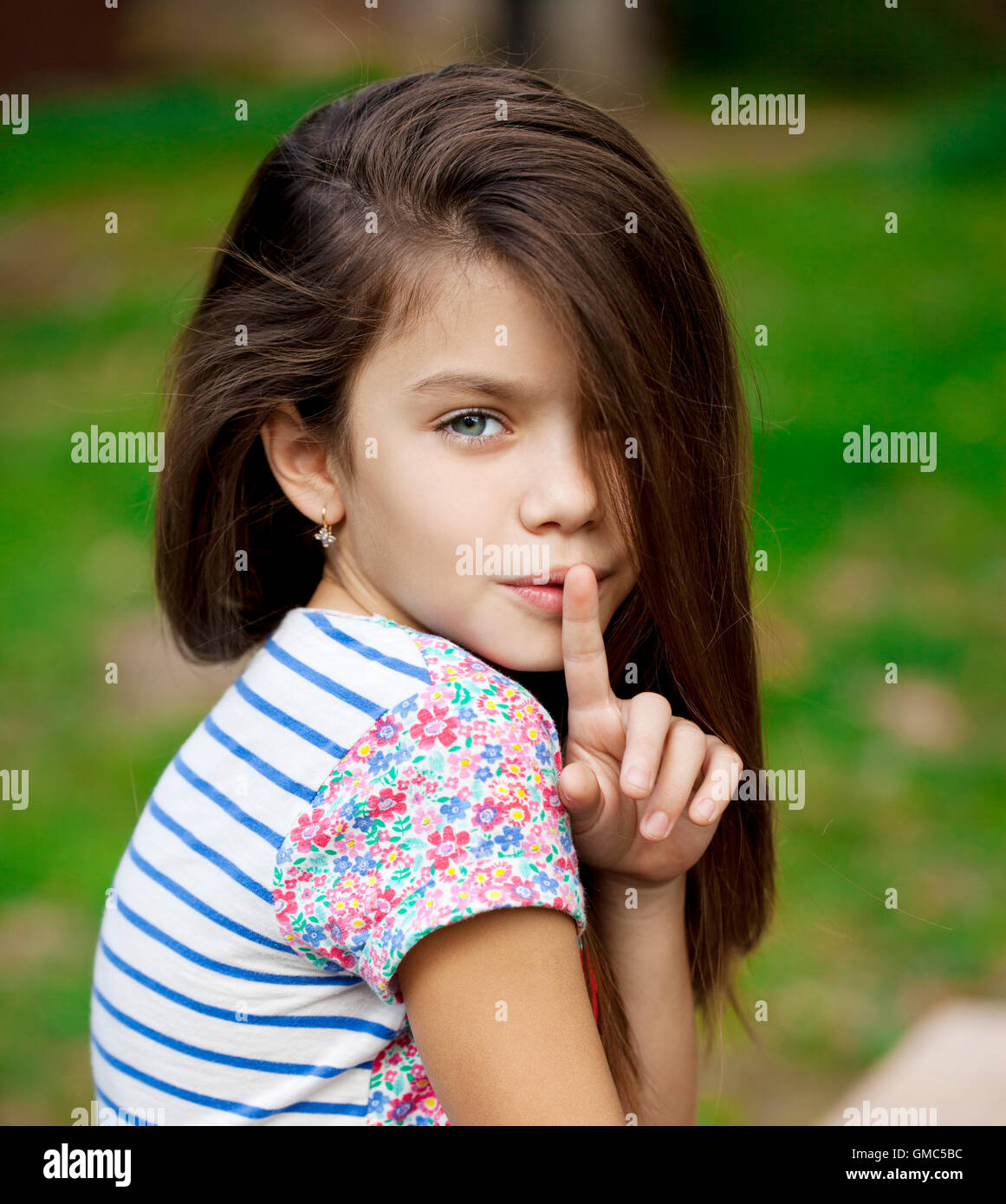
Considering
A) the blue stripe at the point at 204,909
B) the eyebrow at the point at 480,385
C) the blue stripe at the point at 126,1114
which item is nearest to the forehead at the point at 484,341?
the eyebrow at the point at 480,385

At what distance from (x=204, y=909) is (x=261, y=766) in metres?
0.19

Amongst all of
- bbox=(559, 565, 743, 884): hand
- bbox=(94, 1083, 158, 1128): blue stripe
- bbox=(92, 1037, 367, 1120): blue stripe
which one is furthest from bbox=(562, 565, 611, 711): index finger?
bbox=(94, 1083, 158, 1128): blue stripe

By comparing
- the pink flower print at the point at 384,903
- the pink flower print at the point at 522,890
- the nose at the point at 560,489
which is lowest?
the pink flower print at the point at 384,903

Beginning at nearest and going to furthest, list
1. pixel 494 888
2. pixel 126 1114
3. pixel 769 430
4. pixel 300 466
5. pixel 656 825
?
pixel 494 888 < pixel 656 825 < pixel 126 1114 < pixel 300 466 < pixel 769 430

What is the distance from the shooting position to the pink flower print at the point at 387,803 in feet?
4.63

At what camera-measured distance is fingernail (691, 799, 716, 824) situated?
1.56 metres

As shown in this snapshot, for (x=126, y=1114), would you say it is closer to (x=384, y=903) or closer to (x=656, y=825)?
(x=384, y=903)

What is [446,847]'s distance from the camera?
4.53 feet

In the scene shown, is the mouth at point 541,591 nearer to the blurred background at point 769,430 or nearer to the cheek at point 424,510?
the cheek at point 424,510

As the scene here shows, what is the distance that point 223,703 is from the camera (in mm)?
1764

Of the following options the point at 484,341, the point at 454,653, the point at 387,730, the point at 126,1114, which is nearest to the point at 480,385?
the point at 484,341

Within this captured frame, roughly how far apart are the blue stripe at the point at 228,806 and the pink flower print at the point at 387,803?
0.14 m

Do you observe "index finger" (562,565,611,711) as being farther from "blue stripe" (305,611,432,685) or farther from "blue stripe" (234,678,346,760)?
"blue stripe" (234,678,346,760)

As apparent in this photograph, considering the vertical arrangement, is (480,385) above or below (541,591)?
above
